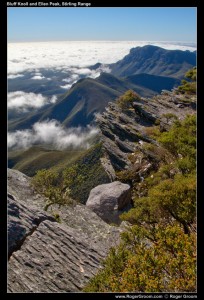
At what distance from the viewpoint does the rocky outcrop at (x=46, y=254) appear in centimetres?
3644

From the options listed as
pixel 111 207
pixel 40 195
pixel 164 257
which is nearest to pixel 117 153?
pixel 111 207

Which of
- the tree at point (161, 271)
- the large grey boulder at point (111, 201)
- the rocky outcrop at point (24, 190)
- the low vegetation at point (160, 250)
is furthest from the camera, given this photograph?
the large grey boulder at point (111, 201)

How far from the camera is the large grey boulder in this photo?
2594 inches

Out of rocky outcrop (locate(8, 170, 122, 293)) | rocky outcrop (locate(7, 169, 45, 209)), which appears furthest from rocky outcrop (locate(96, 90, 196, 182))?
rocky outcrop (locate(8, 170, 122, 293))

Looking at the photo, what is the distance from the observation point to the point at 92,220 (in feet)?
199

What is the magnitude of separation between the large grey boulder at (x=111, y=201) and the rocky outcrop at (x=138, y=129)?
578 centimetres

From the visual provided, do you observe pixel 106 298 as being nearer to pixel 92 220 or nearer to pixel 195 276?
pixel 195 276

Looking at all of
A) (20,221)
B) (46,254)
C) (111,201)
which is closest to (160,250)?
(46,254)

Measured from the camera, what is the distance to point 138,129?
295 feet

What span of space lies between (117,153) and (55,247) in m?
48.1

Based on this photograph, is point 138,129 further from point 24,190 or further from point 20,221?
point 20,221

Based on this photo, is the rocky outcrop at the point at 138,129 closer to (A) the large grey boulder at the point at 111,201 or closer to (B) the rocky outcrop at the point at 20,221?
(A) the large grey boulder at the point at 111,201

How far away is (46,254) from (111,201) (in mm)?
29818

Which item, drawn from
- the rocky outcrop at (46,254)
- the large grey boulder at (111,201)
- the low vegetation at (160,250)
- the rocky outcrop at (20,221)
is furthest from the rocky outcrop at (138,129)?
the rocky outcrop at (20,221)
